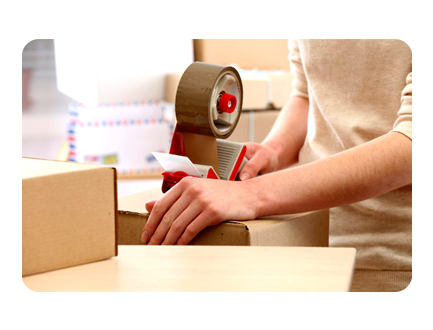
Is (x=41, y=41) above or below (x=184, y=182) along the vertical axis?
above

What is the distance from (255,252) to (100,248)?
0.17 meters

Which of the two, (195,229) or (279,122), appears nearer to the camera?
(195,229)

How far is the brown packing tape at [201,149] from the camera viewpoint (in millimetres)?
839

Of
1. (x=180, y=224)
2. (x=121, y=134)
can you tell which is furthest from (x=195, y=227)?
(x=121, y=134)

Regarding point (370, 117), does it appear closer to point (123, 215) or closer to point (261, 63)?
point (123, 215)

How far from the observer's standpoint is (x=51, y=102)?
422 cm

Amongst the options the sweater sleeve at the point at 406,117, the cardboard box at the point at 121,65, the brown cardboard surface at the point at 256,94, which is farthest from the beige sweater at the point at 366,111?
the cardboard box at the point at 121,65

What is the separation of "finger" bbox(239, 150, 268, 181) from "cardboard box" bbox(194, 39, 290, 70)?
6.04 ft

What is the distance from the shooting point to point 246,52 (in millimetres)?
2848

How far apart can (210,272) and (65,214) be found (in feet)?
0.51

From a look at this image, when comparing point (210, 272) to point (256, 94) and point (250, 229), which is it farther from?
point (256, 94)

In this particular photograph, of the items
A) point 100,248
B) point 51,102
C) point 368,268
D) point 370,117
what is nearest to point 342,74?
point 370,117

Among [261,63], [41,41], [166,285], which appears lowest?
[166,285]

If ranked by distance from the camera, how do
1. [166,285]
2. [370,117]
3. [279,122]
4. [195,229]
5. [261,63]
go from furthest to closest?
[261,63], [279,122], [370,117], [195,229], [166,285]
